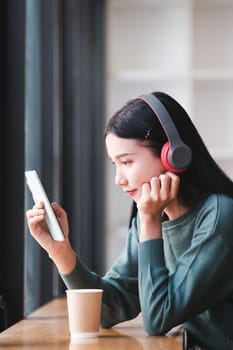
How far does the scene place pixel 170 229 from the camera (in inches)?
68.6

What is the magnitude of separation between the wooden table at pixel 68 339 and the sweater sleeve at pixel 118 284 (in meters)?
0.04

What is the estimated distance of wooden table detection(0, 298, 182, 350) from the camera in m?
1.53

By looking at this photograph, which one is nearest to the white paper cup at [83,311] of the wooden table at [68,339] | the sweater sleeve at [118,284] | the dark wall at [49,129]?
the wooden table at [68,339]

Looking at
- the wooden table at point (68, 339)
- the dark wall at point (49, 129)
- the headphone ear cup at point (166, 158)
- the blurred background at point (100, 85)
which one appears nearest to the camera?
the wooden table at point (68, 339)

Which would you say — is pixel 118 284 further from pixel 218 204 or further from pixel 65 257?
pixel 218 204

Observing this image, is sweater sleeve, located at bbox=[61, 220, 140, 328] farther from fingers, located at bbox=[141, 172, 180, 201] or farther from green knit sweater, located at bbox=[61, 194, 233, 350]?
fingers, located at bbox=[141, 172, 180, 201]

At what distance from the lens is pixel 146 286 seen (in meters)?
1.60

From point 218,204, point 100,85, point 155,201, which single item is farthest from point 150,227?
point 100,85

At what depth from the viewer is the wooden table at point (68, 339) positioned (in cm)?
153

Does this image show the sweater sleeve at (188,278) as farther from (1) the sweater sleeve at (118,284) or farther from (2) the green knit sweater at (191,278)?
(1) the sweater sleeve at (118,284)

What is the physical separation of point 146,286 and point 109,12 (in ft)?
9.19

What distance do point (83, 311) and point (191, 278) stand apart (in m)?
0.22

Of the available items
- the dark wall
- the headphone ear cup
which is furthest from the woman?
the dark wall

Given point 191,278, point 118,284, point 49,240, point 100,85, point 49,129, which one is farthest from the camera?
point 100,85
